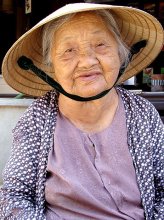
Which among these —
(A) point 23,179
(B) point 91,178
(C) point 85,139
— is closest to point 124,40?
(C) point 85,139

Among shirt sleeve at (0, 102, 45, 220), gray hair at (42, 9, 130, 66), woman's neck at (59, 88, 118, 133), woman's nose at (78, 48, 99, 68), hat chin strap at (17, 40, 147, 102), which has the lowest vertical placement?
shirt sleeve at (0, 102, 45, 220)

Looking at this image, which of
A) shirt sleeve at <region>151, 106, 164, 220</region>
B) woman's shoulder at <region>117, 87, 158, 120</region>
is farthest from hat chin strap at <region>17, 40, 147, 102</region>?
shirt sleeve at <region>151, 106, 164, 220</region>

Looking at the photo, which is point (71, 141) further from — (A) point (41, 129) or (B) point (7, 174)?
(B) point (7, 174)

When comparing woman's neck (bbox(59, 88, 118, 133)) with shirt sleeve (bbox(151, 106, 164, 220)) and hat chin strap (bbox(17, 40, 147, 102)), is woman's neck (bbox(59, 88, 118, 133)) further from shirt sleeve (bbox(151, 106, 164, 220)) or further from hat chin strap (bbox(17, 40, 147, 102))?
shirt sleeve (bbox(151, 106, 164, 220))

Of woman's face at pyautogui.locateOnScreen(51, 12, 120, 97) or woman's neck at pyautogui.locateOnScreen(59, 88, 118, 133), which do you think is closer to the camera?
woman's face at pyautogui.locateOnScreen(51, 12, 120, 97)

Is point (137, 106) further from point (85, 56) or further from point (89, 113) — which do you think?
point (85, 56)

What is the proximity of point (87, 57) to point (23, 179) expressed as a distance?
52cm

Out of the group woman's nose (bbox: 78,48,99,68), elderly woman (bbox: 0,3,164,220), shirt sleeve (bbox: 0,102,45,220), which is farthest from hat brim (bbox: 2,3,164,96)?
shirt sleeve (bbox: 0,102,45,220)

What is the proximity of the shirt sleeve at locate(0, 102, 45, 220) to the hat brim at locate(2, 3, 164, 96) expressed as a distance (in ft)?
1.00

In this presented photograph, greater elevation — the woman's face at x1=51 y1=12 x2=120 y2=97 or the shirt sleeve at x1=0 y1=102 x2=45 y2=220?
the woman's face at x1=51 y1=12 x2=120 y2=97

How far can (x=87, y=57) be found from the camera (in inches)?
59.2

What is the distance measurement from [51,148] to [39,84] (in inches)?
18.5

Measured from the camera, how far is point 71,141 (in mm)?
1609

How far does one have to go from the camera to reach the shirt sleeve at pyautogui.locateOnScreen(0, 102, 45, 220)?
151cm
